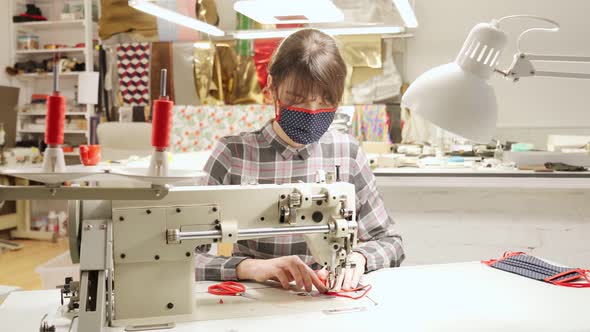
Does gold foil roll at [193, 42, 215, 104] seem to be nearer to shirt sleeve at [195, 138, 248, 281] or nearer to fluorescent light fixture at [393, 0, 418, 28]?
fluorescent light fixture at [393, 0, 418, 28]

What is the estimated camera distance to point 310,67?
1.39m

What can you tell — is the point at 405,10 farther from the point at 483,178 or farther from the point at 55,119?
the point at 55,119

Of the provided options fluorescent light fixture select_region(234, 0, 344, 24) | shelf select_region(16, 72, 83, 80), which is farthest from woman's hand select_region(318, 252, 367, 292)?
shelf select_region(16, 72, 83, 80)

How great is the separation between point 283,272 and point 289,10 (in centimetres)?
214

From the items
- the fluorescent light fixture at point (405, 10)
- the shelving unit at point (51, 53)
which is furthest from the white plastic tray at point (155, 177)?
the shelving unit at point (51, 53)

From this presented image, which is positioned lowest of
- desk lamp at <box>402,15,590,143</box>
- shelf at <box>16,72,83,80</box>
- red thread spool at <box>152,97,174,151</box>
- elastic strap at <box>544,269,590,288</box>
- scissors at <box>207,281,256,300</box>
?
scissors at <box>207,281,256,300</box>

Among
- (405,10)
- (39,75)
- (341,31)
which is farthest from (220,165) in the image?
(39,75)

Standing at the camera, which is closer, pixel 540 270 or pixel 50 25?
pixel 540 270

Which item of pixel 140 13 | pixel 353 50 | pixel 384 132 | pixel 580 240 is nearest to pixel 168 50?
pixel 140 13

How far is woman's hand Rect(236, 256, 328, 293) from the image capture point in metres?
1.24

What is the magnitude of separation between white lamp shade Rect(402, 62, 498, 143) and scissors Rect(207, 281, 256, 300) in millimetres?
572

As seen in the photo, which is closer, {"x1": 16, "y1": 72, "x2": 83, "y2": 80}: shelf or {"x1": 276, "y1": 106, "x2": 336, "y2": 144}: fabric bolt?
{"x1": 276, "y1": 106, "x2": 336, "y2": 144}: fabric bolt

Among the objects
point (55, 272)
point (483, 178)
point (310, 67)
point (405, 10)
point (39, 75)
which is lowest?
point (55, 272)

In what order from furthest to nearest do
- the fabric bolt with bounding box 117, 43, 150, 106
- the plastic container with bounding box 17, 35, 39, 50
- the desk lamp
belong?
the plastic container with bounding box 17, 35, 39, 50, the fabric bolt with bounding box 117, 43, 150, 106, the desk lamp
